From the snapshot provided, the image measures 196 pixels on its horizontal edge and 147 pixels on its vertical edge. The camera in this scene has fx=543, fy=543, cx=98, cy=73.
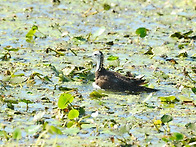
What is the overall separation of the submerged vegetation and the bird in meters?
0.14

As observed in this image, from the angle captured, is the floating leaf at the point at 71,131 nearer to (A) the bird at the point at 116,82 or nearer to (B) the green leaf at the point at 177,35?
(A) the bird at the point at 116,82

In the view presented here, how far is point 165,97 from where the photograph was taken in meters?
8.42

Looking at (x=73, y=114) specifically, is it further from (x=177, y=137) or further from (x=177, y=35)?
(x=177, y=35)

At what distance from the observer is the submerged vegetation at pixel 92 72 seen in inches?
278

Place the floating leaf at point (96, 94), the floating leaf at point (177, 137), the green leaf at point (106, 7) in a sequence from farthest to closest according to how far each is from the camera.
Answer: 1. the green leaf at point (106, 7)
2. the floating leaf at point (96, 94)
3. the floating leaf at point (177, 137)

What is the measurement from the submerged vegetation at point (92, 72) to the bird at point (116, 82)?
14cm

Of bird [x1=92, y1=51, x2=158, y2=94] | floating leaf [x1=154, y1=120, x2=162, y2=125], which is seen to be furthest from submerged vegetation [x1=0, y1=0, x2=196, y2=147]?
bird [x1=92, y1=51, x2=158, y2=94]

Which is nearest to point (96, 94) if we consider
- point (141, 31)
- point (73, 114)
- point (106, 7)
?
point (73, 114)

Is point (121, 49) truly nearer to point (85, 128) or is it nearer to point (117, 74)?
point (117, 74)

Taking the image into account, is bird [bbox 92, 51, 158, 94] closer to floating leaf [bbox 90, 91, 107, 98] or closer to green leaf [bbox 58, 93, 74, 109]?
floating leaf [bbox 90, 91, 107, 98]

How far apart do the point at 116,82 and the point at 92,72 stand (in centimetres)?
93

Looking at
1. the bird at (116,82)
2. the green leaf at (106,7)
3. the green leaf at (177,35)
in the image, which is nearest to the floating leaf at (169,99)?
the bird at (116,82)

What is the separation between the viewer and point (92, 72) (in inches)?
400

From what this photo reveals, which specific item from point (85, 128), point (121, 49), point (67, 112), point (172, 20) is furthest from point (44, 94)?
point (172, 20)
